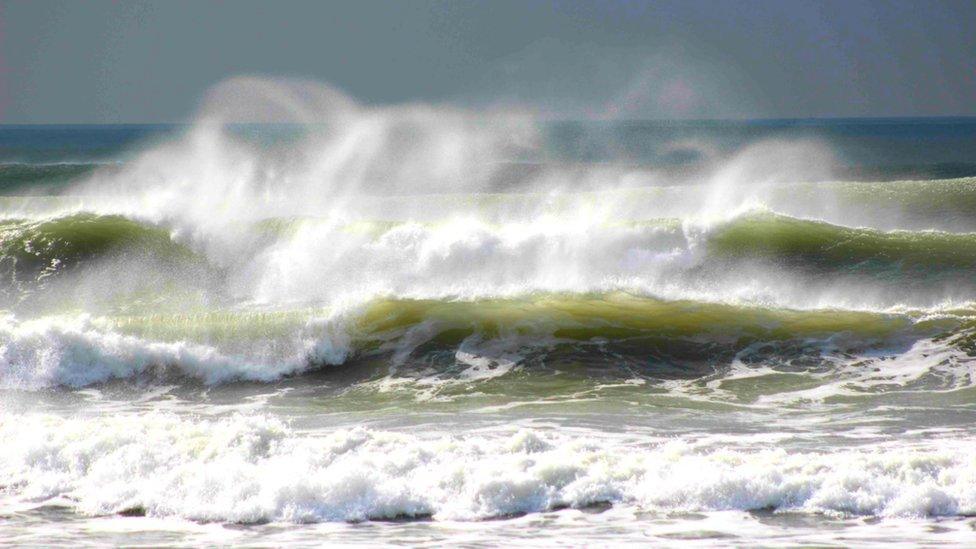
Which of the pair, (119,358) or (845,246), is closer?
(119,358)

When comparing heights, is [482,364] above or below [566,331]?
below

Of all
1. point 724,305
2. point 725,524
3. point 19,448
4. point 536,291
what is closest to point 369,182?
point 536,291

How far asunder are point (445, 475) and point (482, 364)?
5.20 metres

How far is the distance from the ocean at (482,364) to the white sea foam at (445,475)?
0.03 meters

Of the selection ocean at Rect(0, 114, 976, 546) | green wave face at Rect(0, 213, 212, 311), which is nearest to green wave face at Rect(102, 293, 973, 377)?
ocean at Rect(0, 114, 976, 546)

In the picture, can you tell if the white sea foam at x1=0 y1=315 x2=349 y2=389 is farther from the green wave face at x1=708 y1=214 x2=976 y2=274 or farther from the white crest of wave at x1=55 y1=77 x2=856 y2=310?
the green wave face at x1=708 y1=214 x2=976 y2=274

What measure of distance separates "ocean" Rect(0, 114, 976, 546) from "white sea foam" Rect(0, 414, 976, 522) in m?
0.03

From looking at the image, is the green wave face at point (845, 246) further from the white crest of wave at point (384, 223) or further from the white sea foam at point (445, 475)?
the white sea foam at point (445, 475)

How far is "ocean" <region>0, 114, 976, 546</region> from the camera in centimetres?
866

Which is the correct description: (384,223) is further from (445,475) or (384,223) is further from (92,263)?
(445,475)

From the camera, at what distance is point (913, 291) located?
1734cm

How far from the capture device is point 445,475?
9156 mm

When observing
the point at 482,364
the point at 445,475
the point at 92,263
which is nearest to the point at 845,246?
the point at 482,364

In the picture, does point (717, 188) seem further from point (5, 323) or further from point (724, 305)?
point (5, 323)
